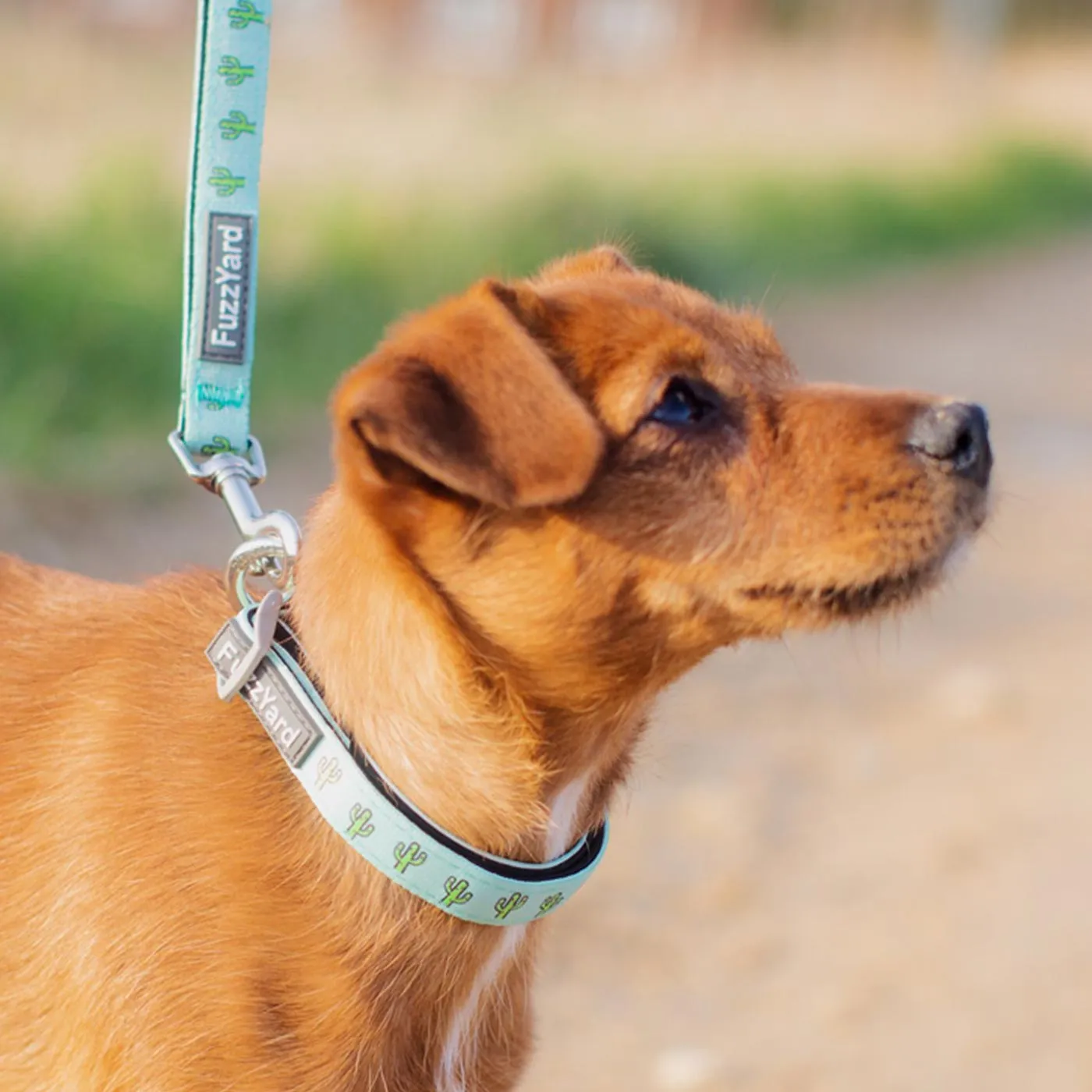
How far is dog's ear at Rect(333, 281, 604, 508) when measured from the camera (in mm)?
2365

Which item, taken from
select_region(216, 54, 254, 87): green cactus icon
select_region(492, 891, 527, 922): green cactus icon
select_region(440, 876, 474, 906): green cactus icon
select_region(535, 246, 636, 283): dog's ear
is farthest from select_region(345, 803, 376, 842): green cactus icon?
select_region(216, 54, 254, 87): green cactus icon

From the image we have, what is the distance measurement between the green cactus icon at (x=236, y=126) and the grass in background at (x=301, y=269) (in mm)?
1245

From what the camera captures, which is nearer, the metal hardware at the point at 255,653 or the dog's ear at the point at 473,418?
the dog's ear at the point at 473,418

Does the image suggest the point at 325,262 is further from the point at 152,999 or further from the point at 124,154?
the point at 152,999

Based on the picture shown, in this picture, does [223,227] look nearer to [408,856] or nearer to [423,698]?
[423,698]

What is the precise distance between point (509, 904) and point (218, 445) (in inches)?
42.9

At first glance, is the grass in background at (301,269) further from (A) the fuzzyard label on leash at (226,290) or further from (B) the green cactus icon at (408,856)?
(B) the green cactus icon at (408,856)

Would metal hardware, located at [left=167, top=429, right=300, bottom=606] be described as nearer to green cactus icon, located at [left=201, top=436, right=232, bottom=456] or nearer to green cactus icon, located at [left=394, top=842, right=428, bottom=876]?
green cactus icon, located at [left=201, top=436, right=232, bottom=456]

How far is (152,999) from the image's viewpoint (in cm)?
254

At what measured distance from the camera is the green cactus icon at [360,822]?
2535 millimetres

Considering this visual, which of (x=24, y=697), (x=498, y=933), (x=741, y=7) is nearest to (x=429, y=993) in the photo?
(x=498, y=933)

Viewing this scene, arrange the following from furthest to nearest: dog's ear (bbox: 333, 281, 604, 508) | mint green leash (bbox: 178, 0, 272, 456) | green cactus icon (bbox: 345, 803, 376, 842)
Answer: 1. mint green leash (bbox: 178, 0, 272, 456)
2. green cactus icon (bbox: 345, 803, 376, 842)
3. dog's ear (bbox: 333, 281, 604, 508)

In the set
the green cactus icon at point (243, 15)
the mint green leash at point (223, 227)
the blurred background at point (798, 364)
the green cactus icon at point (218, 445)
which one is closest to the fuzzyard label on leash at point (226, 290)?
the mint green leash at point (223, 227)

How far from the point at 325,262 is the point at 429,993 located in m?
7.18
